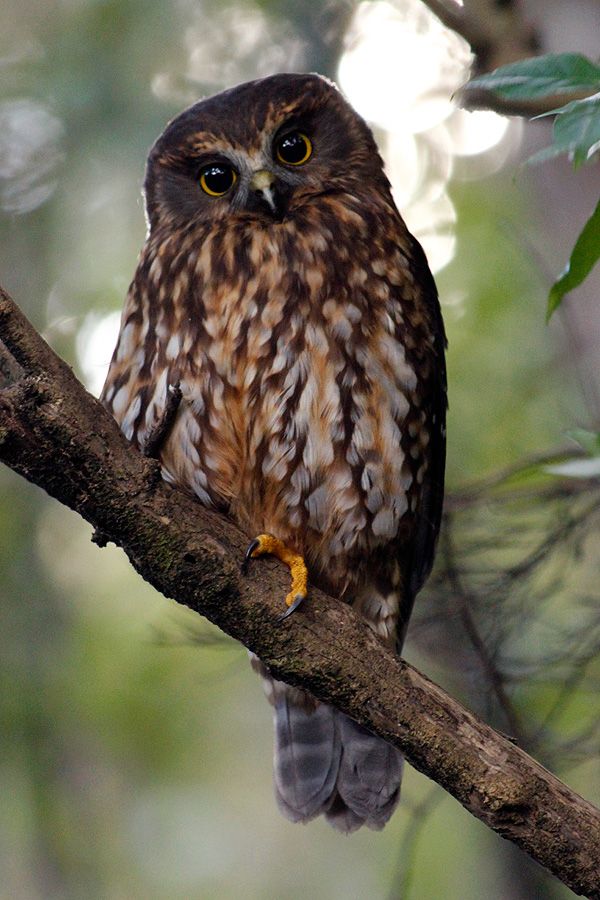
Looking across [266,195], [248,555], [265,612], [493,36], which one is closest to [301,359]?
[266,195]

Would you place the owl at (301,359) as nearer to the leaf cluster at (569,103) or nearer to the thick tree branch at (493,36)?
the thick tree branch at (493,36)

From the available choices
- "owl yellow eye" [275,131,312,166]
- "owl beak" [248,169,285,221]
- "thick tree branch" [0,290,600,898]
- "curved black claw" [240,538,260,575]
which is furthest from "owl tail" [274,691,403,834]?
"owl yellow eye" [275,131,312,166]

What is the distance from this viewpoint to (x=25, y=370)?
1.82 meters

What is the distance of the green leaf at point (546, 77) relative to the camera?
1.45 meters

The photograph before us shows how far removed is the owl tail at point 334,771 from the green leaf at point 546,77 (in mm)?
1930

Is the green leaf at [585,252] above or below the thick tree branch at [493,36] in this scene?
below

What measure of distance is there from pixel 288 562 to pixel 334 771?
919mm

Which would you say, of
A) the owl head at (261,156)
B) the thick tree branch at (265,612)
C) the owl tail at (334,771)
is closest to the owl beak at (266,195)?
the owl head at (261,156)

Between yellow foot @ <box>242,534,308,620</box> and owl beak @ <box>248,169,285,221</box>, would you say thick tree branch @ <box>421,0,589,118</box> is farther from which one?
yellow foot @ <box>242,534,308,620</box>

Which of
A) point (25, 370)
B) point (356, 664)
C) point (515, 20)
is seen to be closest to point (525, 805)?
point (356, 664)

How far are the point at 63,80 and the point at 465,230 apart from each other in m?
2.13

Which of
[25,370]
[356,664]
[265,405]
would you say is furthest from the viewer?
[265,405]

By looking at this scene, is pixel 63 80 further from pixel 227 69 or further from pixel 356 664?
pixel 356 664

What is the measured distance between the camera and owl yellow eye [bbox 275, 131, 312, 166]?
2842mm
